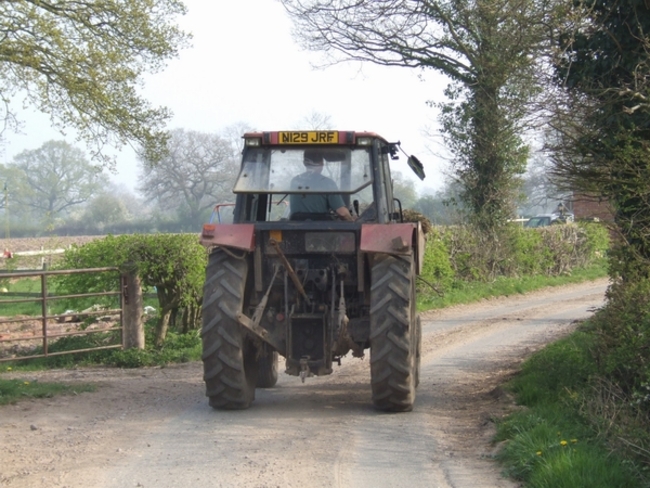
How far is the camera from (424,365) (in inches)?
475

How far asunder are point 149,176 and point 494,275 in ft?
117

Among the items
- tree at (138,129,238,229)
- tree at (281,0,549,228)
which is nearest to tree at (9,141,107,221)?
tree at (138,129,238,229)

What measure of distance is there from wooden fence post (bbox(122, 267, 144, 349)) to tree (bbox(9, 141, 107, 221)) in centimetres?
5080

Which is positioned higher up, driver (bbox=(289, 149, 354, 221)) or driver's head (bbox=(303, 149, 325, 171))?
driver's head (bbox=(303, 149, 325, 171))

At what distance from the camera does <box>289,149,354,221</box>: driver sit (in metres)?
9.21

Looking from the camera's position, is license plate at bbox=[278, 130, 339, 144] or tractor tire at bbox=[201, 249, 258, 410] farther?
license plate at bbox=[278, 130, 339, 144]

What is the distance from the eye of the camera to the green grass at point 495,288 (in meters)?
20.2

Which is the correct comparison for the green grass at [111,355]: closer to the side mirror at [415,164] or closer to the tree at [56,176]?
the side mirror at [415,164]

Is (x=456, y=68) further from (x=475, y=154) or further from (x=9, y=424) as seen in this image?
(x=9, y=424)

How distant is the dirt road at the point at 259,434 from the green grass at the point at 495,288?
26.3ft

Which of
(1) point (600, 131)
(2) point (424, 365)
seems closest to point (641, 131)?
(1) point (600, 131)

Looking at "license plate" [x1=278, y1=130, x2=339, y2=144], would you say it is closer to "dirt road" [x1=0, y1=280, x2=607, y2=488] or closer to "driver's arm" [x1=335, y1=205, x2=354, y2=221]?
"driver's arm" [x1=335, y1=205, x2=354, y2=221]

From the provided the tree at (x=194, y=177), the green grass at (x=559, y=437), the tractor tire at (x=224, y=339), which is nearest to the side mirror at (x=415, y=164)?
the tractor tire at (x=224, y=339)

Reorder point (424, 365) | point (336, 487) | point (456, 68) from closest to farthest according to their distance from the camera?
point (336, 487) < point (424, 365) < point (456, 68)
